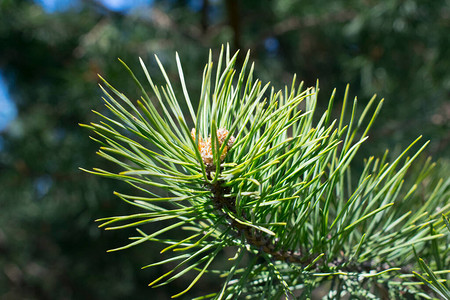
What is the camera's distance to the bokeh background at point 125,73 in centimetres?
124

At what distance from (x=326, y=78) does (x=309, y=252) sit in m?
1.59

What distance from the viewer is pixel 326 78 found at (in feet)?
5.94

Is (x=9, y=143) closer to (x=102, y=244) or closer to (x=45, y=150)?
(x=45, y=150)

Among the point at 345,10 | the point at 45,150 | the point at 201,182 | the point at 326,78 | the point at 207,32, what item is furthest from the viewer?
the point at 326,78

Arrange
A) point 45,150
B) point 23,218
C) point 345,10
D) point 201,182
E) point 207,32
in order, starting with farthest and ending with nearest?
point 23,218
point 207,32
point 345,10
point 45,150
point 201,182

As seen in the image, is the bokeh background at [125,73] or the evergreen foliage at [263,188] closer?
the evergreen foliage at [263,188]

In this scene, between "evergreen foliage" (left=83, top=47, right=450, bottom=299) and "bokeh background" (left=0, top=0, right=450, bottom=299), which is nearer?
"evergreen foliage" (left=83, top=47, right=450, bottom=299)

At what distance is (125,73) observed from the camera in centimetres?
108

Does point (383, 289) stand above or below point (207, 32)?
below

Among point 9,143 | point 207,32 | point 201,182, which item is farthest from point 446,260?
point 9,143

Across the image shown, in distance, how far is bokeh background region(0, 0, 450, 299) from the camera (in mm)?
1236

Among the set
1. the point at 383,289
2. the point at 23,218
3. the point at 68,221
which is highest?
the point at 383,289

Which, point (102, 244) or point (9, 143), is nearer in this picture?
point (9, 143)

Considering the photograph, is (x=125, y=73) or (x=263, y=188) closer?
(x=263, y=188)
